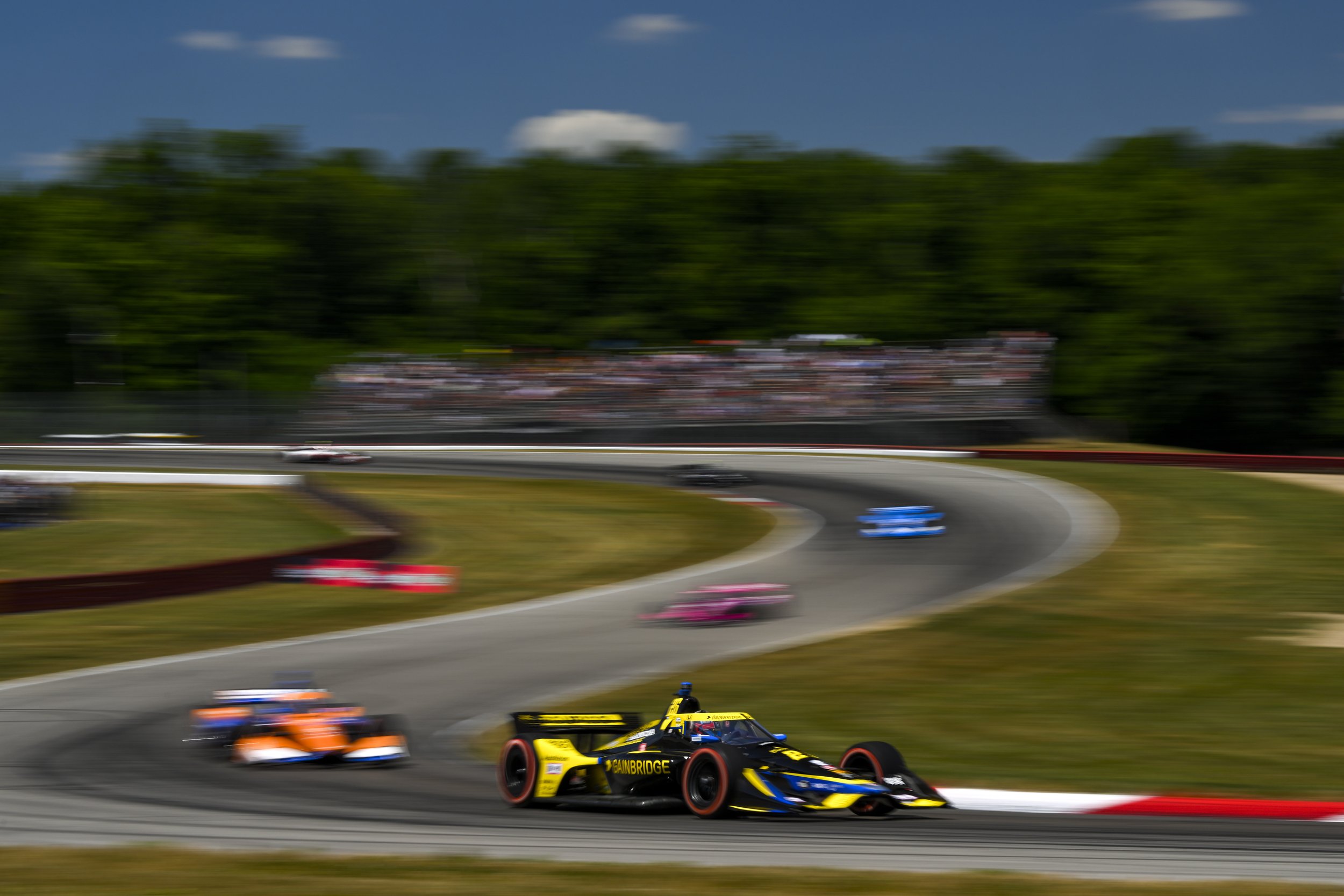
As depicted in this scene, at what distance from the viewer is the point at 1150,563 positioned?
19969mm

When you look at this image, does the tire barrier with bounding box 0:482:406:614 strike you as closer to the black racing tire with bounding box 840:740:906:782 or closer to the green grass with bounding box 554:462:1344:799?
the green grass with bounding box 554:462:1344:799

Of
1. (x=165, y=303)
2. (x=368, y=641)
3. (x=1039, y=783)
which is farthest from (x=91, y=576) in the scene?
(x=165, y=303)

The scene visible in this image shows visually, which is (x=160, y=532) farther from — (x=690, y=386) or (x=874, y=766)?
(x=690, y=386)

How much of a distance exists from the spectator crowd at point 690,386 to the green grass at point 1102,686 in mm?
20346

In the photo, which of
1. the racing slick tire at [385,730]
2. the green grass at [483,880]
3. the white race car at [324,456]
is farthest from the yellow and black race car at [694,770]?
the white race car at [324,456]

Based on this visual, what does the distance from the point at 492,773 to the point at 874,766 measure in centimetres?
297

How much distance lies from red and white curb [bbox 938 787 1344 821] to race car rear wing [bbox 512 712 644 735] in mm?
2150

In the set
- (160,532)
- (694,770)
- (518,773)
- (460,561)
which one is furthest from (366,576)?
(694,770)

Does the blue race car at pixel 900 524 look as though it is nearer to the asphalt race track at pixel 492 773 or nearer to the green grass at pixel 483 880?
the asphalt race track at pixel 492 773

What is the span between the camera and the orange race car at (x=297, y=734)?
369 inches

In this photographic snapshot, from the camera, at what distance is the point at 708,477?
3194 centimetres

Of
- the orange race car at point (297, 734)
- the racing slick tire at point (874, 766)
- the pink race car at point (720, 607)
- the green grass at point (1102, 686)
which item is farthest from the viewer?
the pink race car at point (720, 607)

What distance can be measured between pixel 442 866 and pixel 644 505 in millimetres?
22324

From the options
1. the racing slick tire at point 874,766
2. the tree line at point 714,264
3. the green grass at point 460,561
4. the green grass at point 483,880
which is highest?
the tree line at point 714,264
